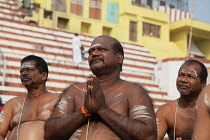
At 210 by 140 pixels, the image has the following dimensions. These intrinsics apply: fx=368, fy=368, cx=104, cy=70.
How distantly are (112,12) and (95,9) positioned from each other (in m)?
1.28

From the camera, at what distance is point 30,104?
3.95 meters

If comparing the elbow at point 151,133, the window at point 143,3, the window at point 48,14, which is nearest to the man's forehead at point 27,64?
the elbow at point 151,133

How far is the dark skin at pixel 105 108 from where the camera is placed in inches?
98.5

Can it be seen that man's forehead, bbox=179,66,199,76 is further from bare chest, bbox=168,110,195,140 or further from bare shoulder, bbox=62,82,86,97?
bare shoulder, bbox=62,82,86,97

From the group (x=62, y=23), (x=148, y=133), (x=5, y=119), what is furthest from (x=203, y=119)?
(x=62, y=23)

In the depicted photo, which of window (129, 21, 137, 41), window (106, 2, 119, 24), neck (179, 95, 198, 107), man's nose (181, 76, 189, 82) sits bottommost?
neck (179, 95, 198, 107)

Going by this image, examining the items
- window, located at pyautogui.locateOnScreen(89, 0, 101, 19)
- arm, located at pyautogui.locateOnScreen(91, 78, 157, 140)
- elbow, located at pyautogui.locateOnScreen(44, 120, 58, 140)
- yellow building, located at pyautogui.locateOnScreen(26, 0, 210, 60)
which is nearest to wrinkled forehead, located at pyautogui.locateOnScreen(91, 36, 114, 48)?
arm, located at pyautogui.locateOnScreen(91, 78, 157, 140)

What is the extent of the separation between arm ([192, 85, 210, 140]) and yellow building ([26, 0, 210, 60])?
19.6 m

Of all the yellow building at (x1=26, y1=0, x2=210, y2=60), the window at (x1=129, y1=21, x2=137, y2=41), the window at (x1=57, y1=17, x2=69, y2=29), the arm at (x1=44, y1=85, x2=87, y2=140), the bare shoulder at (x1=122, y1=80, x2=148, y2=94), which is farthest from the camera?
the window at (x1=129, y1=21, x2=137, y2=41)

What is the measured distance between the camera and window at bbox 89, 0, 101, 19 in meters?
24.5

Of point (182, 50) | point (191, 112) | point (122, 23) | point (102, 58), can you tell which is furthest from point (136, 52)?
point (102, 58)

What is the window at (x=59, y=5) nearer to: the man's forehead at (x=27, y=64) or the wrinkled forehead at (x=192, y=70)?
the man's forehead at (x=27, y=64)

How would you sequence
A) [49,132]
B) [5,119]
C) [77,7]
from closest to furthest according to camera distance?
[49,132] → [5,119] → [77,7]

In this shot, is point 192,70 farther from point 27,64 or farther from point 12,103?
point 12,103
